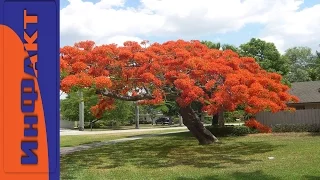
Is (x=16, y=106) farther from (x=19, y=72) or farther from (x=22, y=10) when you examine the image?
(x=22, y=10)

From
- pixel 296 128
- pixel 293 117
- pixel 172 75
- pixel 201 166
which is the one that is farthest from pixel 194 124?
pixel 293 117

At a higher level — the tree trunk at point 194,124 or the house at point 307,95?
the house at point 307,95

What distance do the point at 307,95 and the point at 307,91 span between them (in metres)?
0.86

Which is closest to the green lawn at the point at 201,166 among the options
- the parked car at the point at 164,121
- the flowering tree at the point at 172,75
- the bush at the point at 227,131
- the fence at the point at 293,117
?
the flowering tree at the point at 172,75

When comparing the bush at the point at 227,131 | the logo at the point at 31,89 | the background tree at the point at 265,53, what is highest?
the background tree at the point at 265,53

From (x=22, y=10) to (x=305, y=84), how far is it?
113ft

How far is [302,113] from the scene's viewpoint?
95.3ft

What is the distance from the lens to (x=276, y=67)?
34.3m

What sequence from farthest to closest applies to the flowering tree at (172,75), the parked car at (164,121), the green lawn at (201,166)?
the parked car at (164,121), the flowering tree at (172,75), the green lawn at (201,166)

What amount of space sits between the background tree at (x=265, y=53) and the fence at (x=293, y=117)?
5089 millimetres

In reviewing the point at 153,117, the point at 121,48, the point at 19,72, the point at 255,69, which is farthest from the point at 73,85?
the point at 153,117

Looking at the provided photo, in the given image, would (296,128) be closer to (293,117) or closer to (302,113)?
(293,117)

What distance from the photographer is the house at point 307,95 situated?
1249 inches

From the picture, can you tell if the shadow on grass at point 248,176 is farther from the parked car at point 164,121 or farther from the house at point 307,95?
the parked car at point 164,121
